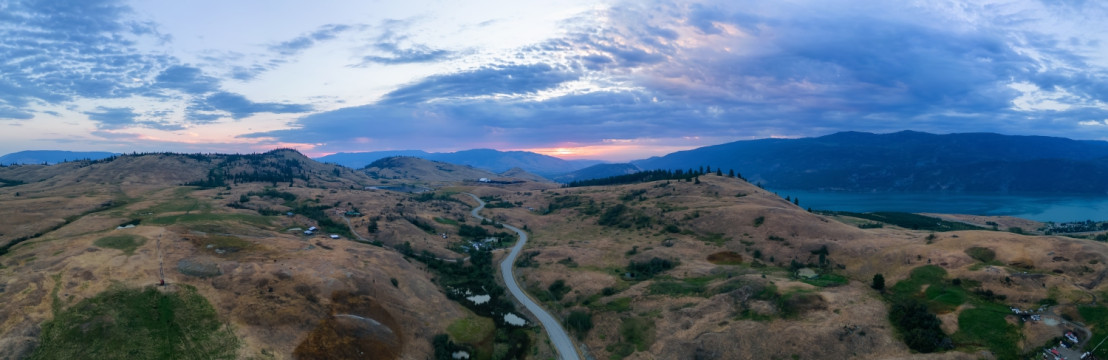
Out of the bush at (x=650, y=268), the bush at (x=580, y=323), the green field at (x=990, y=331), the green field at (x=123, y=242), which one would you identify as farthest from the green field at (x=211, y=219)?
the green field at (x=990, y=331)

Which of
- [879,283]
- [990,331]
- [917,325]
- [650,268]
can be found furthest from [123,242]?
[990,331]

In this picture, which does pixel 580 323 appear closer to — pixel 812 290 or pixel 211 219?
pixel 812 290

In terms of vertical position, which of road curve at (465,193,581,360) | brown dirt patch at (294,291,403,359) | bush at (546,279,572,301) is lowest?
road curve at (465,193,581,360)

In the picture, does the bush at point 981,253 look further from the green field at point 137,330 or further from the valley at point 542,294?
the green field at point 137,330

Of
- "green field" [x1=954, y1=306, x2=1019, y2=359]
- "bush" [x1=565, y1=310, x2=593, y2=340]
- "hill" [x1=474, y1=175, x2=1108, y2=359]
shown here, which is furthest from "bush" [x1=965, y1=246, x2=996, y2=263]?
"bush" [x1=565, y1=310, x2=593, y2=340]

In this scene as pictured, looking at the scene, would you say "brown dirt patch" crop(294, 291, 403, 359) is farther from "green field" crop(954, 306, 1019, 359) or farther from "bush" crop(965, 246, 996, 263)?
"bush" crop(965, 246, 996, 263)

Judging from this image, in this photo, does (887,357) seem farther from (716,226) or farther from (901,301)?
(716,226)
